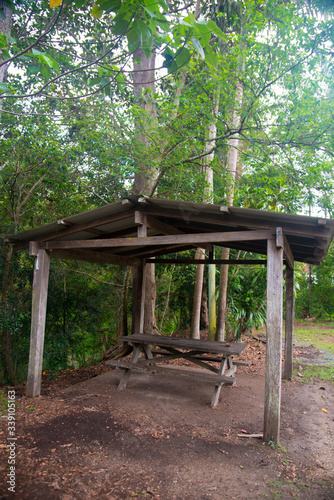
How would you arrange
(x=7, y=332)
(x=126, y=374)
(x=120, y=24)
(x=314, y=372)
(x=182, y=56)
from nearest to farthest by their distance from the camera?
(x=120, y=24) → (x=182, y=56) → (x=126, y=374) → (x=7, y=332) → (x=314, y=372)

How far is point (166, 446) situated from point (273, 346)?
1495 mm

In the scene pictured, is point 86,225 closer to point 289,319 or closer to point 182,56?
point 182,56

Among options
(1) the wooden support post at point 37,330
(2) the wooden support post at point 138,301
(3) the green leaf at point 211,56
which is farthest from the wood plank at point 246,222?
(2) the wooden support post at point 138,301

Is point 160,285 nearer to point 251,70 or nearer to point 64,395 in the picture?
point 64,395

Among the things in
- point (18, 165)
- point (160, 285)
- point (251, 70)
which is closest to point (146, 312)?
point (160, 285)

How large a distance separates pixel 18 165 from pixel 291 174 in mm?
5353

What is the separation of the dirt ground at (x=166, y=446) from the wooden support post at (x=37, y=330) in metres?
0.25

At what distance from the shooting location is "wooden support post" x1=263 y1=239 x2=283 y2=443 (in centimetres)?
354

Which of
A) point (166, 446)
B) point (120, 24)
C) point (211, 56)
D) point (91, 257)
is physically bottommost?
point (166, 446)

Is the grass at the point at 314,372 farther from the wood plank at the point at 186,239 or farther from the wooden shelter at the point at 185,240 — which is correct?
the wood plank at the point at 186,239

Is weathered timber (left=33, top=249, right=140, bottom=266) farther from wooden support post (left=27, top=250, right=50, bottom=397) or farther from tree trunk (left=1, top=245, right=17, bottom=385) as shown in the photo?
tree trunk (left=1, top=245, right=17, bottom=385)

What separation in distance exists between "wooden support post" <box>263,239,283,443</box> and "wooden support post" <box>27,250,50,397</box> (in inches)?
125

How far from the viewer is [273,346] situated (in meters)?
3.62

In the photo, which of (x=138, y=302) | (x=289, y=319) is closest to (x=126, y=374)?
(x=138, y=302)
